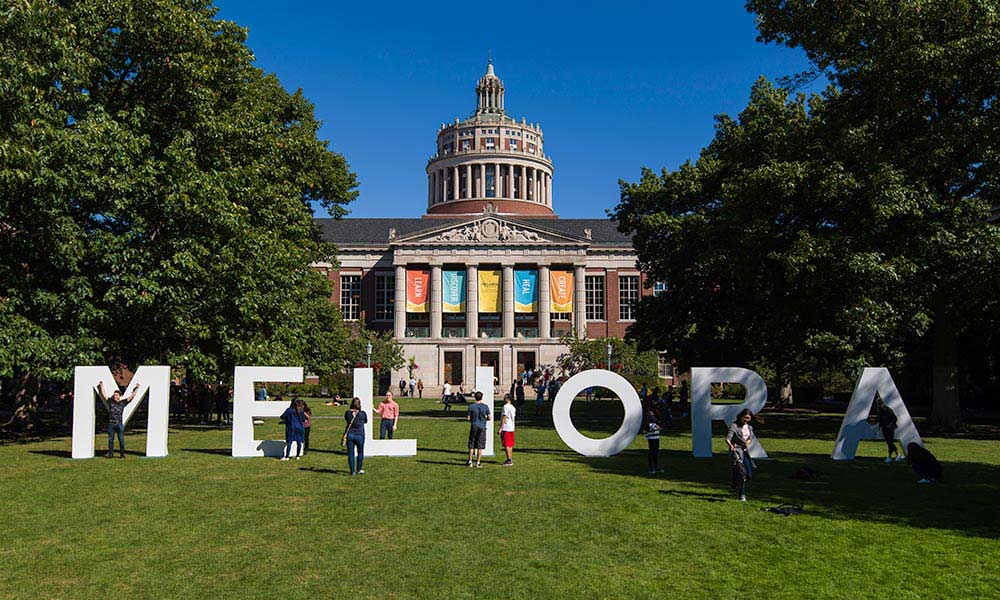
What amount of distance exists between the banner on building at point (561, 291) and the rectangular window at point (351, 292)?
20443 millimetres

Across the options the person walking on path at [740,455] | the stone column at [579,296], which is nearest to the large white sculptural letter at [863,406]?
the person walking on path at [740,455]

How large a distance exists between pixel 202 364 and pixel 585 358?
4138 cm

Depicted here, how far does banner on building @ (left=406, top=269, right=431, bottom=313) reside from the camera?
7494 cm

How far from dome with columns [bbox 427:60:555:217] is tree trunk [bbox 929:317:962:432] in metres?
82.6

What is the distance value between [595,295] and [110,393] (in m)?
64.1

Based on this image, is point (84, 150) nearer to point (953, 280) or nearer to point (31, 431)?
point (31, 431)

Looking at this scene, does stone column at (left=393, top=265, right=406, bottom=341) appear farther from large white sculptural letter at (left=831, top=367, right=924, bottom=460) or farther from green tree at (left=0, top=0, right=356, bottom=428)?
large white sculptural letter at (left=831, top=367, right=924, bottom=460)

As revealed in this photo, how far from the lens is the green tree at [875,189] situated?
22.3 meters

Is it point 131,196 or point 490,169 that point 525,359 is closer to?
point 490,169

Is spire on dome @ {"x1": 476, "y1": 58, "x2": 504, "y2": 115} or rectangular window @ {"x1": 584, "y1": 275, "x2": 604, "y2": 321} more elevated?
spire on dome @ {"x1": 476, "y1": 58, "x2": 504, "y2": 115}

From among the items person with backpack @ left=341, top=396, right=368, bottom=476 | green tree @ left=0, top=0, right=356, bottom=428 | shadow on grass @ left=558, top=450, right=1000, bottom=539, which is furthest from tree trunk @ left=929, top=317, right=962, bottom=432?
green tree @ left=0, top=0, right=356, bottom=428

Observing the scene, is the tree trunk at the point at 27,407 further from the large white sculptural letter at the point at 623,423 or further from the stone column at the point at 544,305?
the stone column at the point at 544,305

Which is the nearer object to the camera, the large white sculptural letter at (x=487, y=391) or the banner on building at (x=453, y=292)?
the large white sculptural letter at (x=487, y=391)

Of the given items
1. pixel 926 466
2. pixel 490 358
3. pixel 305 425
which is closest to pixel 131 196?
pixel 305 425
